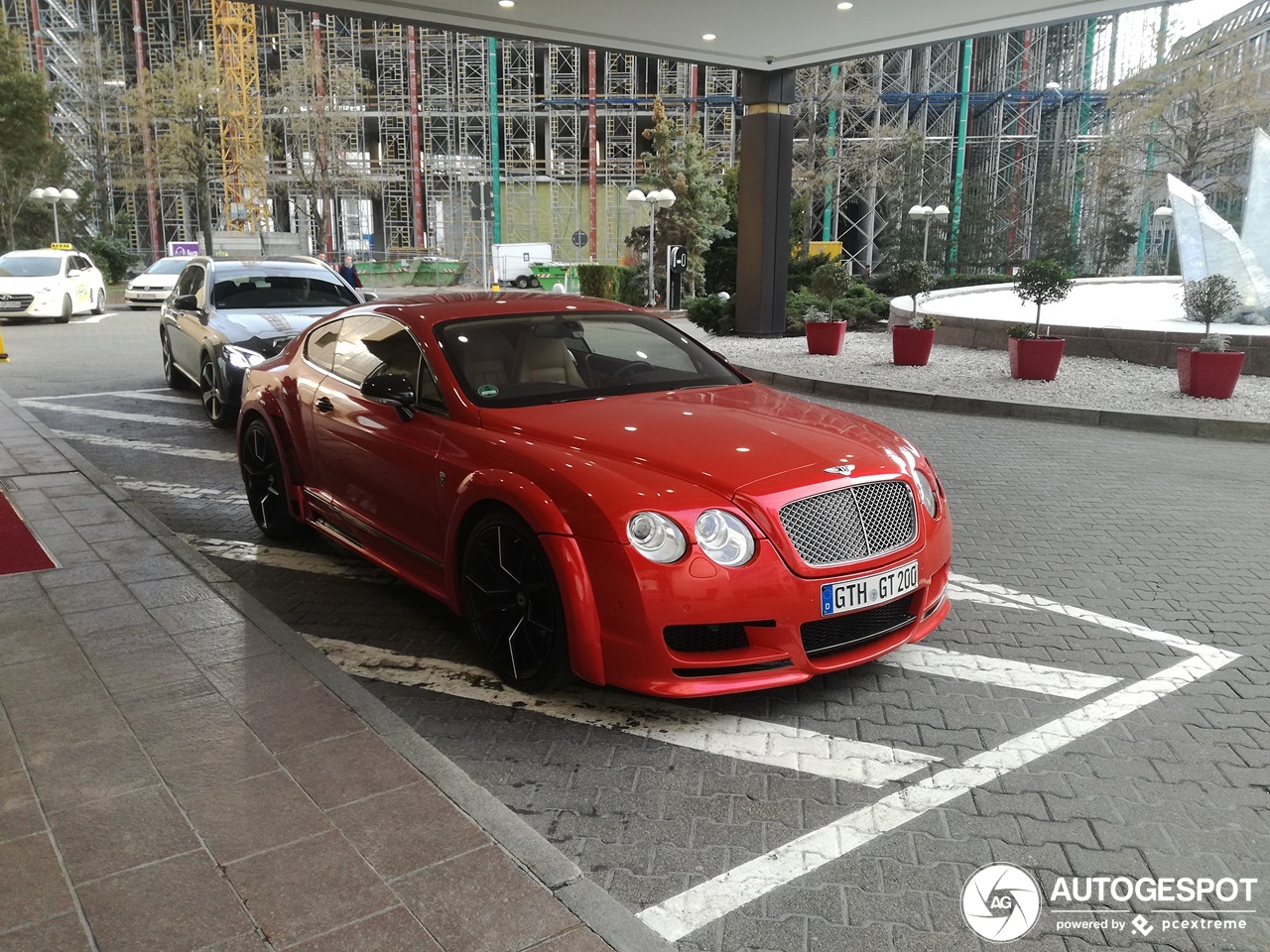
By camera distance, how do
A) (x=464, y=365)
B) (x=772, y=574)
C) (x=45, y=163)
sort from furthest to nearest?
(x=45, y=163) < (x=464, y=365) < (x=772, y=574)

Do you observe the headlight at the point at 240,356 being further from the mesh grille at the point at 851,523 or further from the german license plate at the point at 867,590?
the german license plate at the point at 867,590

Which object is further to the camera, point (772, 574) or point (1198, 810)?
point (772, 574)

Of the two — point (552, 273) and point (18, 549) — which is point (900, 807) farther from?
point (552, 273)

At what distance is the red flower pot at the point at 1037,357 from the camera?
510 inches

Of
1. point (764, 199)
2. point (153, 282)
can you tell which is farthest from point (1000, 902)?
point (153, 282)

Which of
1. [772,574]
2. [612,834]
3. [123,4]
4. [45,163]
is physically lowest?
[612,834]

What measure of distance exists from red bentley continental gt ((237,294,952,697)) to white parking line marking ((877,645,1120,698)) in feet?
0.81

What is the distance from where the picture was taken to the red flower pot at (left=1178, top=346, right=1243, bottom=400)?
1155cm

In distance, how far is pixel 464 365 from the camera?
472 centimetres

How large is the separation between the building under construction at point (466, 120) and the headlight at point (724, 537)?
42325 millimetres

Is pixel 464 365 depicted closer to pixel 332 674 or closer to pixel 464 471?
pixel 464 471

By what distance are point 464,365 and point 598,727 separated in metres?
1.79

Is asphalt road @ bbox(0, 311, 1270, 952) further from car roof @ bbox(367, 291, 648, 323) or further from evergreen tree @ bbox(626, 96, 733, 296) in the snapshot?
evergreen tree @ bbox(626, 96, 733, 296)

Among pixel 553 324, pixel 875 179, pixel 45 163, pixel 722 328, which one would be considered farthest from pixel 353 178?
pixel 553 324
